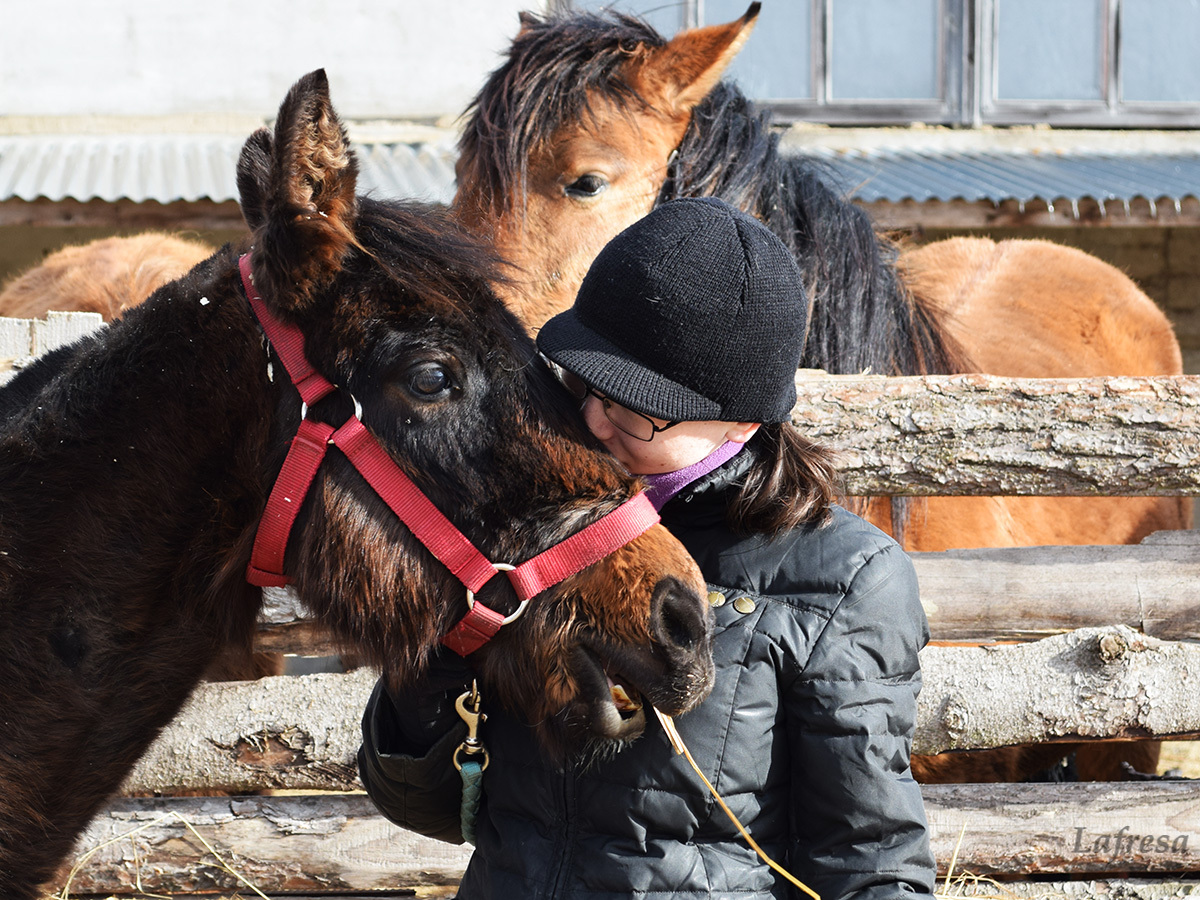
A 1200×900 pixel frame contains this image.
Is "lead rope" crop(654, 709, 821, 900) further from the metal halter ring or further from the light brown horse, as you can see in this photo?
the light brown horse

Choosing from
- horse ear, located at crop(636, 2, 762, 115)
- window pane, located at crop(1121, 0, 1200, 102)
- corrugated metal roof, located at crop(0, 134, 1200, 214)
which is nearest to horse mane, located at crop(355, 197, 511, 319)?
horse ear, located at crop(636, 2, 762, 115)

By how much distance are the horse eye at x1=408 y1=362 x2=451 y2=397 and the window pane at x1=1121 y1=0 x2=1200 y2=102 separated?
8.86m

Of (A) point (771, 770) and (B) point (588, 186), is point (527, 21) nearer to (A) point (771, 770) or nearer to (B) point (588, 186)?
(B) point (588, 186)

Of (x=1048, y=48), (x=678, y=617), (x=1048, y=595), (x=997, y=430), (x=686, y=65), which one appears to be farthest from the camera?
(x=1048, y=48)

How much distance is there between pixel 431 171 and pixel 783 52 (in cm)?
324

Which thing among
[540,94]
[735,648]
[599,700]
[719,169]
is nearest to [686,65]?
[719,169]

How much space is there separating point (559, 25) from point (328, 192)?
67.9 inches

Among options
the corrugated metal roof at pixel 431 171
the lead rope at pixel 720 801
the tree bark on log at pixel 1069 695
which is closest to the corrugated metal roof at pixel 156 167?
the corrugated metal roof at pixel 431 171

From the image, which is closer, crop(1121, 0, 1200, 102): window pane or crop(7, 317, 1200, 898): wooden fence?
crop(7, 317, 1200, 898): wooden fence

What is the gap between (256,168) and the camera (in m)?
1.53

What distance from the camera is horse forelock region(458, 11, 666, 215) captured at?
113 inches

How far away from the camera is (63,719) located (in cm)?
159

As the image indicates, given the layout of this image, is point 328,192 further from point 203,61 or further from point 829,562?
point 203,61

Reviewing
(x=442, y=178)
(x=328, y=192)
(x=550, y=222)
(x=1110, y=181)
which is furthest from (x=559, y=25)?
(x=1110, y=181)
